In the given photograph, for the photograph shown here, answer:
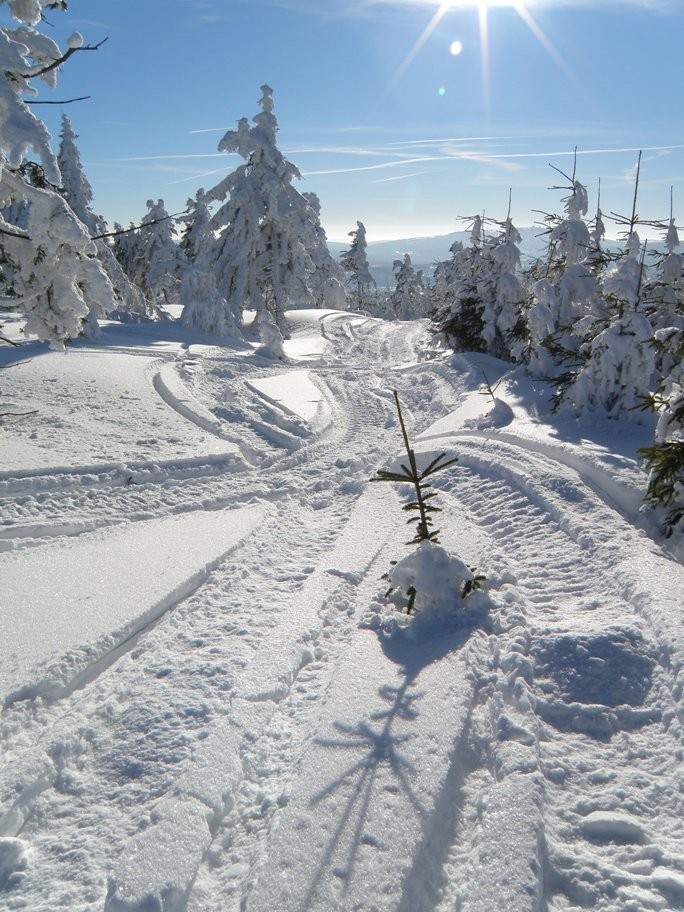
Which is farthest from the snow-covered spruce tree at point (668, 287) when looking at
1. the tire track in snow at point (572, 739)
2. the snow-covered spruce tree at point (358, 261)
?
the snow-covered spruce tree at point (358, 261)

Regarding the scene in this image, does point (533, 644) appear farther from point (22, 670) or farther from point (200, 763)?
point (22, 670)

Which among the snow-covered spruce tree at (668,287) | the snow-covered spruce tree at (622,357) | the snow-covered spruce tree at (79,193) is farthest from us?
the snow-covered spruce tree at (79,193)

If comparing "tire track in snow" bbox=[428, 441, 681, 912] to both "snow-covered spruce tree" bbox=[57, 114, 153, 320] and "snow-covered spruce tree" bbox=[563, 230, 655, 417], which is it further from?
"snow-covered spruce tree" bbox=[57, 114, 153, 320]

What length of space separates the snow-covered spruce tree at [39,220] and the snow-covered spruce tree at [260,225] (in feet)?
58.9

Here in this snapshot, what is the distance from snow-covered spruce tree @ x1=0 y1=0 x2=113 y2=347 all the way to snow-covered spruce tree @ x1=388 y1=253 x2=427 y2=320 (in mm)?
52902

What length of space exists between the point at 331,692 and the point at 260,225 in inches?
982

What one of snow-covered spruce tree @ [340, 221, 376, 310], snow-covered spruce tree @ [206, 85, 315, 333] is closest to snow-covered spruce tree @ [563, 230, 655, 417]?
snow-covered spruce tree @ [206, 85, 315, 333]

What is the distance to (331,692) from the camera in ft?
13.6

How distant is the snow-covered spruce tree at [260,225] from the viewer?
948 inches

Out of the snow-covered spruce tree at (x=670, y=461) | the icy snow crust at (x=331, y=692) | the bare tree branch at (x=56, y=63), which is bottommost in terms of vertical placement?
the icy snow crust at (x=331, y=692)

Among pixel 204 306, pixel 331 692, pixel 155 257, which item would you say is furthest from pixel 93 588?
pixel 155 257

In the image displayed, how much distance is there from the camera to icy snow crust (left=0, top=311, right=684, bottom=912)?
2.85m

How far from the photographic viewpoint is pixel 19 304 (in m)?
7.62

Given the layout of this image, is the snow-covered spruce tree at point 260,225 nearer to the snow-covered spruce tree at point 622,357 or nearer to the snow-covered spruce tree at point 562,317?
the snow-covered spruce tree at point 562,317
